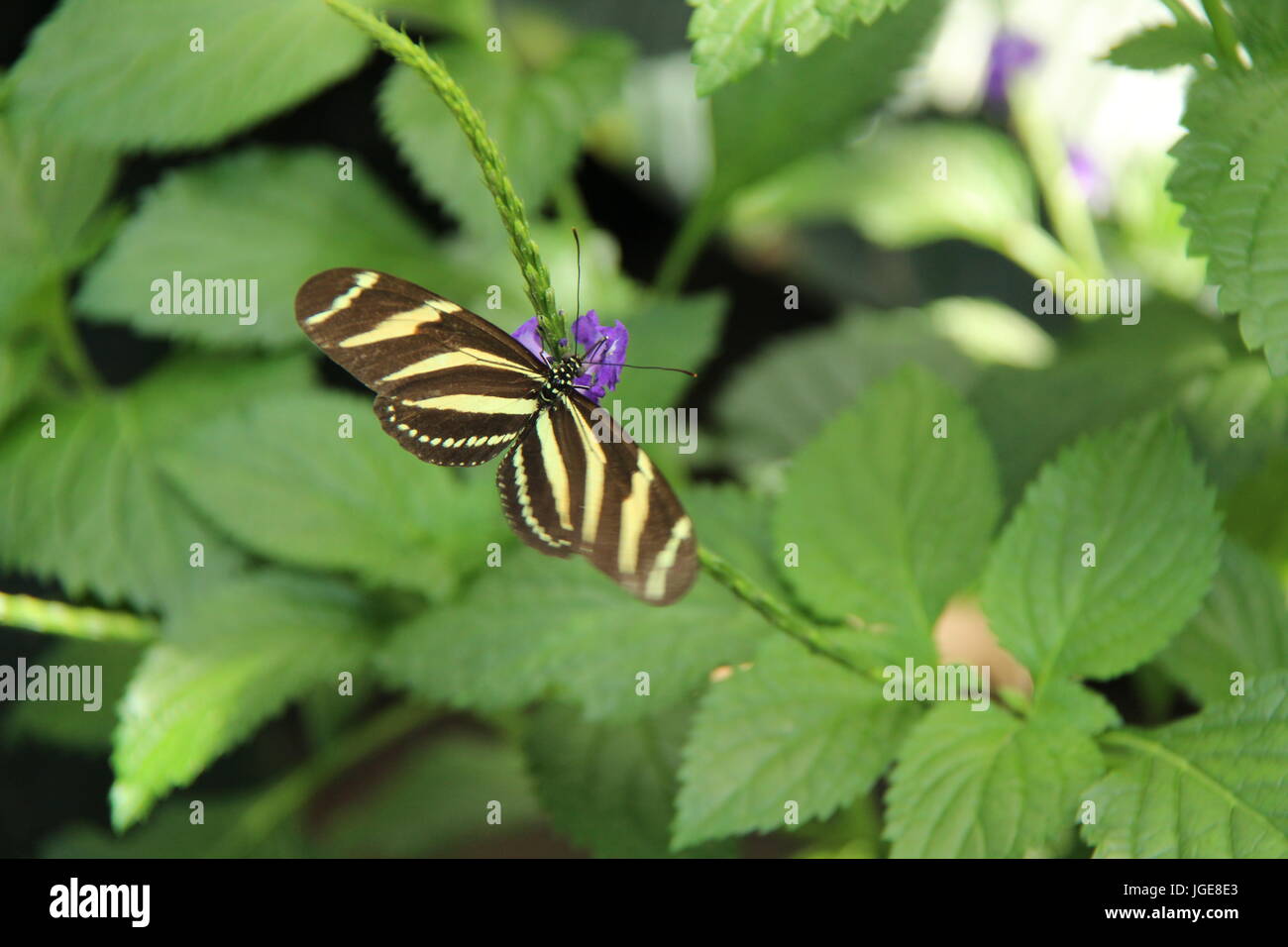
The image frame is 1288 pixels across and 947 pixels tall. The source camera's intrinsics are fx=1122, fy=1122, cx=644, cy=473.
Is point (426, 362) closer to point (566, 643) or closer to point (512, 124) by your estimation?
point (566, 643)

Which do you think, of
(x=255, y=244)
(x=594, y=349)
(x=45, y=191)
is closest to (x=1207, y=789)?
(x=594, y=349)

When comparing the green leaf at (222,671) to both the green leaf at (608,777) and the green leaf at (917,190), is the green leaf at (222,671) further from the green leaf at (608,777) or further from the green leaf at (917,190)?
the green leaf at (917,190)

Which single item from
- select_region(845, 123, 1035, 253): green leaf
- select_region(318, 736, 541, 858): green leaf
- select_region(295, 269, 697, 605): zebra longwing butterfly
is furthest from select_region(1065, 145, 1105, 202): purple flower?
select_region(295, 269, 697, 605): zebra longwing butterfly

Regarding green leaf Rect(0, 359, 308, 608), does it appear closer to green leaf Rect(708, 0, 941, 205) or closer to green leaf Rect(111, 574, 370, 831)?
green leaf Rect(111, 574, 370, 831)

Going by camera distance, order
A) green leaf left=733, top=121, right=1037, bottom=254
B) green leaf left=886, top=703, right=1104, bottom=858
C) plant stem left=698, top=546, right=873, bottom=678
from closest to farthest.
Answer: plant stem left=698, top=546, right=873, bottom=678, green leaf left=886, top=703, right=1104, bottom=858, green leaf left=733, top=121, right=1037, bottom=254

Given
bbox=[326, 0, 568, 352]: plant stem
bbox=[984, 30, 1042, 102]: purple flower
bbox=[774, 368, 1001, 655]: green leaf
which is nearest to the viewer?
bbox=[326, 0, 568, 352]: plant stem

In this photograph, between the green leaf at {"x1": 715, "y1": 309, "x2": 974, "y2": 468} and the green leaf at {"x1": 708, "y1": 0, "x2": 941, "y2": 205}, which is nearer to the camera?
the green leaf at {"x1": 708, "y1": 0, "x2": 941, "y2": 205}
